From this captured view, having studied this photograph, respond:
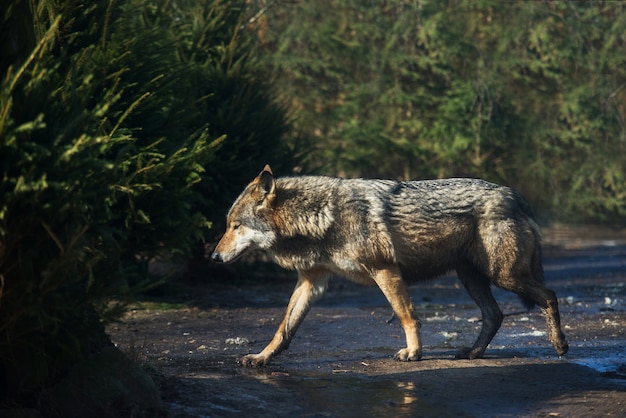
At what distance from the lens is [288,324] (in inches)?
361

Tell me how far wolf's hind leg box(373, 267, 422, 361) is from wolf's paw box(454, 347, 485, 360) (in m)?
0.59

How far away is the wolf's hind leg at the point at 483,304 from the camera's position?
9.46 metres

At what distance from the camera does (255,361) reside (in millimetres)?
A: 8859

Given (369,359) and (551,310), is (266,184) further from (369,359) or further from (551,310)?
A: (551,310)

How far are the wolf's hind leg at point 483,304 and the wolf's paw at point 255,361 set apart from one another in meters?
2.04

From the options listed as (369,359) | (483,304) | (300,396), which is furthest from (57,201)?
(483,304)

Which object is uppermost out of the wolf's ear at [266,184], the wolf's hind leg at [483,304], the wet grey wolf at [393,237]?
the wolf's ear at [266,184]

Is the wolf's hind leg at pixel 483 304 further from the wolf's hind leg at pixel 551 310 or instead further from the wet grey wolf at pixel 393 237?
the wolf's hind leg at pixel 551 310

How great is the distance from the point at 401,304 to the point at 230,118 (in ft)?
23.3

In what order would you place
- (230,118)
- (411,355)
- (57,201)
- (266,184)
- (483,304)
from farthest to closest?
(230,118) < (483,304) < (266,184) < (411,355) < (57,201)

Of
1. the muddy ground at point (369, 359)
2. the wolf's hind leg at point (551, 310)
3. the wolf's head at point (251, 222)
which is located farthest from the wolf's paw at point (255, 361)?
the wolf's hind leg at point (551, 310)

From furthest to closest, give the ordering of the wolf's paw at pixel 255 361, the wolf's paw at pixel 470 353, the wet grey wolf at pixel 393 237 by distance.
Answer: the wolf's paw at pixel 470 353 < the wet grey wolf at pixel 393 237 < the wolf's paw at pixel 255 361

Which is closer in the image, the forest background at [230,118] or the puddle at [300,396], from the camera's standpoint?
the forest background at [230,118]

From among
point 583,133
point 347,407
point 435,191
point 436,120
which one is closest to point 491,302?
point 435,191
